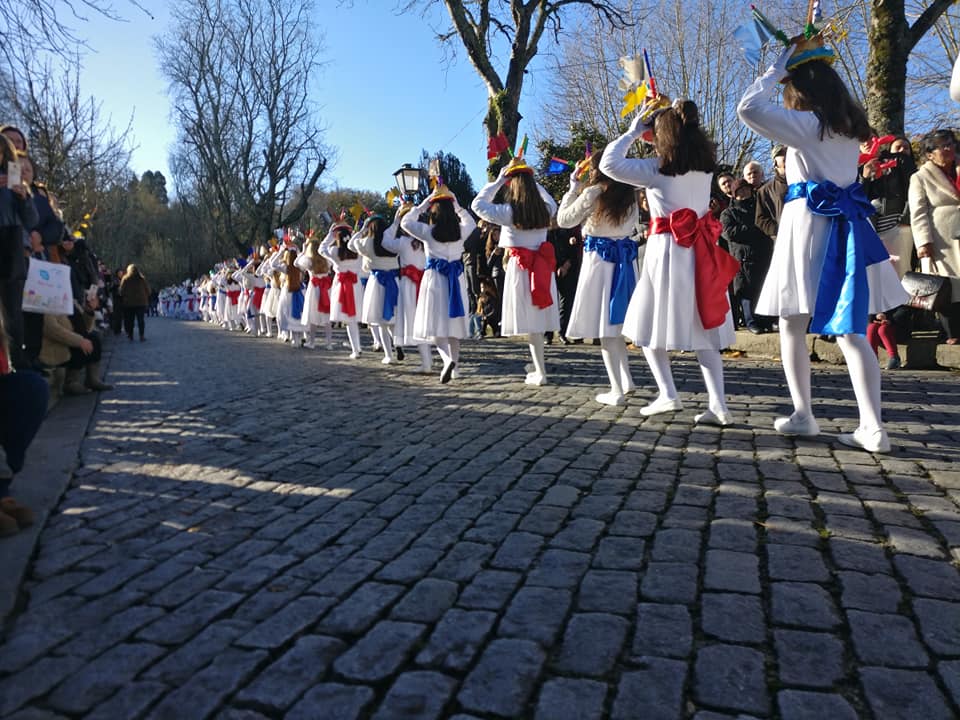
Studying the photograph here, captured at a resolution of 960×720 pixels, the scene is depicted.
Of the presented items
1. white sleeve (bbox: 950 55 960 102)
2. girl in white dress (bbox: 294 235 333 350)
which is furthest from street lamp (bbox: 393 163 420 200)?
white sleeve (bbox: 950 55 960 102)

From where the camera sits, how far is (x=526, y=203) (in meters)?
7.09

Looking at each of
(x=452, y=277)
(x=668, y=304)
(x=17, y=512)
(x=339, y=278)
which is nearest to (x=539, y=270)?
(x=452, y=277)

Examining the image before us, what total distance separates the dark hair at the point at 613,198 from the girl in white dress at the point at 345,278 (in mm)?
6378

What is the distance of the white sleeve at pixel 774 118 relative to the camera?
4020mm

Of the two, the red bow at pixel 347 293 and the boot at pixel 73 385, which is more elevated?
the red bow at pixel 347 293

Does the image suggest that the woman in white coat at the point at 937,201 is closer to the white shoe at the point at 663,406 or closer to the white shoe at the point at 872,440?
the white shoe at the point at 663,406

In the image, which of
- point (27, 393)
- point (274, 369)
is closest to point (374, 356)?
point (274, 369)

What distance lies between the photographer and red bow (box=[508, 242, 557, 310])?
7.21 metres

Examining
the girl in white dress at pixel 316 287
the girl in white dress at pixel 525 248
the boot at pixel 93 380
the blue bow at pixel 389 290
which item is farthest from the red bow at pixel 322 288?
the girl in white dress at pixel 525 248

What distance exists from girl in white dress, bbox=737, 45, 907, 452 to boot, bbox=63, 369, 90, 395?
23.7ft

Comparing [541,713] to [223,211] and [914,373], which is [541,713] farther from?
[223,211]

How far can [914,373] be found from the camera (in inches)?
291

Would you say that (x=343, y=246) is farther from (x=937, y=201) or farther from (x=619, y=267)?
(x=937, y=201)

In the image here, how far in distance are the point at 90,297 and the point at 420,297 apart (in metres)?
3.44
